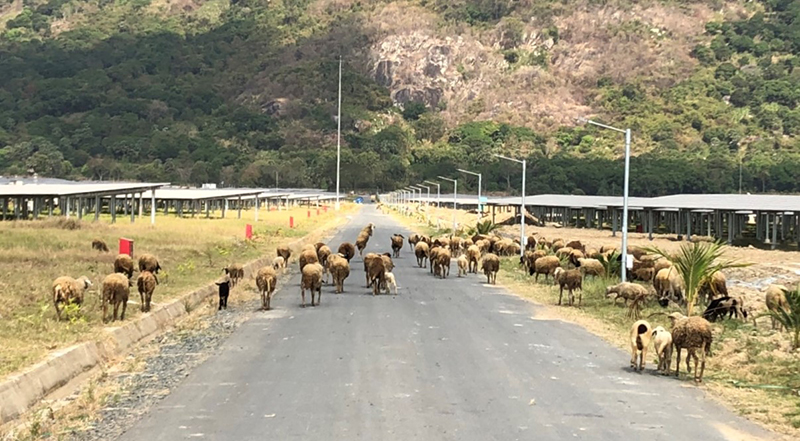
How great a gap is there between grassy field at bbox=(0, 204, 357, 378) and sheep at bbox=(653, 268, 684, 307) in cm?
1333

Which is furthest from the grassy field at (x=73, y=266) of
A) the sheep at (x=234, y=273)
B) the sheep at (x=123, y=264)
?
the sheep at (x=234, y=273)

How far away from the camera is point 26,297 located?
20.8 m

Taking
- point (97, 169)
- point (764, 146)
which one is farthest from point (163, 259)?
point (764, 146)

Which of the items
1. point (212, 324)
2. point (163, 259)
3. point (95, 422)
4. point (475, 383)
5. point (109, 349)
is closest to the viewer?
point (95, 422)

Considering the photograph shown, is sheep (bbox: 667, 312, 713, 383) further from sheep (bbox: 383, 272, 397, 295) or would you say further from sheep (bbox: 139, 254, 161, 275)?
sheep (bbox: 139, 254, 161, 275)

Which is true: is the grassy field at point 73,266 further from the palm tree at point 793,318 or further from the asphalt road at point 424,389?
the palm tree at point 793,318

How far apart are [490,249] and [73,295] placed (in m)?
28.1

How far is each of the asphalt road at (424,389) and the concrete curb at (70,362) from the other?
182 cm

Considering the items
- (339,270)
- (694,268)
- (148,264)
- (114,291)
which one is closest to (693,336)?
(694,268)

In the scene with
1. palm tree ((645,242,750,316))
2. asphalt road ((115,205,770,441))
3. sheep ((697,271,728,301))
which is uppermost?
palm tree ((645,242,750,316))

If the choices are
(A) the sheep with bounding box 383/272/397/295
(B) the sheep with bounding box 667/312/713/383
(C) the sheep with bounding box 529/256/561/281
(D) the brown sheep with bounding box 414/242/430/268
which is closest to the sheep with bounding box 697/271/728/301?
(C) the sheep with bounding box 529/256/561/281

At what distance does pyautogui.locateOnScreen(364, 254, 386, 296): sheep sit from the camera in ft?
90.8

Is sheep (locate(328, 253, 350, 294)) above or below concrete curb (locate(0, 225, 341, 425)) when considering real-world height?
above

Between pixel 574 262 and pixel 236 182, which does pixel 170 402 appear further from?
pixel 236 182
